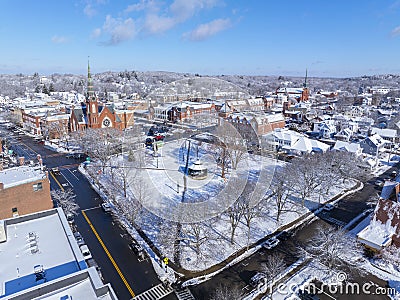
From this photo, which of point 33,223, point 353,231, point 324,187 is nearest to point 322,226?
point 353,231

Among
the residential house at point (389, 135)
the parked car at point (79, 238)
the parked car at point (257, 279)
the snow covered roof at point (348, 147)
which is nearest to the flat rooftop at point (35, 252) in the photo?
the parked car at point (79, 238)

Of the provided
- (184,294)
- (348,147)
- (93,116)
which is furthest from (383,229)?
(93,116)

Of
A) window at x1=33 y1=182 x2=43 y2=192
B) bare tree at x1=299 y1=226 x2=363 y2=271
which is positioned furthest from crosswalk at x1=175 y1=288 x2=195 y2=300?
window at x1=33 y1=182 x2=43 y2=192

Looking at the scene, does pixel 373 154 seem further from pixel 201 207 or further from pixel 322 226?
pixel 201 207

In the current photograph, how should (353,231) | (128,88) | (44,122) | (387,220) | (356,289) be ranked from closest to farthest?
(356,289) → (387,220) → (353,231) → (44,122) → (128,88)

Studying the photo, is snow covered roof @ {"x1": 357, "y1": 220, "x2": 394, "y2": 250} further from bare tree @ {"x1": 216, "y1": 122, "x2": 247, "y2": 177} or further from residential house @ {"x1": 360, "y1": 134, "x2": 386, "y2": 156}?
residential house @ {"x1": 360, "y1": 134, "x2": 386, "y2": 156}

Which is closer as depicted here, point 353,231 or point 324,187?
point 353,231

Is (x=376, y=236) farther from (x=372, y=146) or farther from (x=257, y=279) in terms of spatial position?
(x=372, y=146)

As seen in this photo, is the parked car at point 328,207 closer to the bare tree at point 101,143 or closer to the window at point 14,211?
the bare tree at point 101,143
